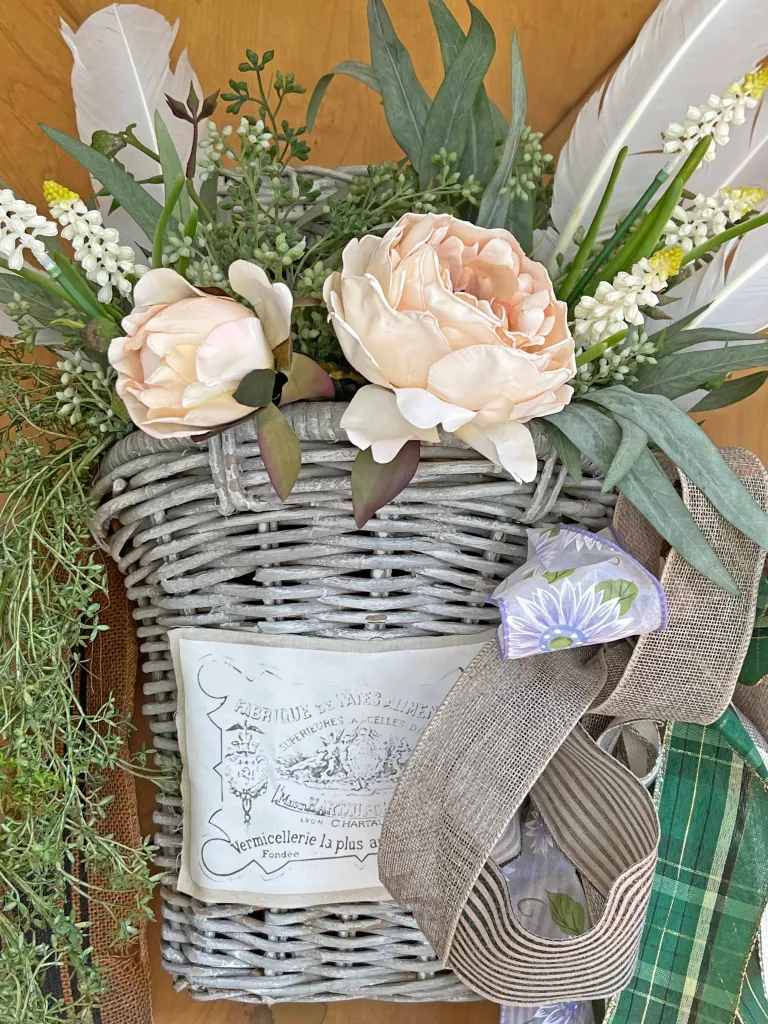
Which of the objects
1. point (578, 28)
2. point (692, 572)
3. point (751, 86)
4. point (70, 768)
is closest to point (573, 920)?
point (692, 572)

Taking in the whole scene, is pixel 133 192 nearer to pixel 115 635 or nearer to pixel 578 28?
pixel 115 635

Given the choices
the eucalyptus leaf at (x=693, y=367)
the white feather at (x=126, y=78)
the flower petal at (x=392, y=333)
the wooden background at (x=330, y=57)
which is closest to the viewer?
the flower petal at (x=392, y=333)

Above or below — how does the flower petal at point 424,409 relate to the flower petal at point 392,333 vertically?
below

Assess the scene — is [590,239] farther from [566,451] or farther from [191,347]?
[191,347]

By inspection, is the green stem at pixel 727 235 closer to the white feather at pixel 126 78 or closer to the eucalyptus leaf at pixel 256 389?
the eucalyptus leaf at pixel 256 389

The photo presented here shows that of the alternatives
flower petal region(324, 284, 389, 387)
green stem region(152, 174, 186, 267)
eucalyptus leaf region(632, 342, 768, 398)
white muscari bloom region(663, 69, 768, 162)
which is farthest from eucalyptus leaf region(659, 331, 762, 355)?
green stem region(152, 174, 186, 267)

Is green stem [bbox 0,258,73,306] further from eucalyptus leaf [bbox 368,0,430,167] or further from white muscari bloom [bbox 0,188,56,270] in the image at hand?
eucalyptus leaf [bbox 368,0,430,167]

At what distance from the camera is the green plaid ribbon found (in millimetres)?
646

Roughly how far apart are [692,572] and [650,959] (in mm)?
309

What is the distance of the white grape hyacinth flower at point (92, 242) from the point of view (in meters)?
0.49

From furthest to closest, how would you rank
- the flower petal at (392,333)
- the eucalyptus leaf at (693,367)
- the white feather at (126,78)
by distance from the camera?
1. the white feather at (126,78)
2. the eucalyptus leaf at (693,367)
3. the flower petal at (392,333)

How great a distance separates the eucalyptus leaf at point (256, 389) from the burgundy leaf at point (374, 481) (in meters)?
0.07

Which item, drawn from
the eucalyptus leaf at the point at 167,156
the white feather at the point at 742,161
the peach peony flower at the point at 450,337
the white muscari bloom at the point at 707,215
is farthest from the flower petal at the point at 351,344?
the white feather at the point at 742,161

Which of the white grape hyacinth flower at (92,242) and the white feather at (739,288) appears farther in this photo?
the white feather at (739,288)
